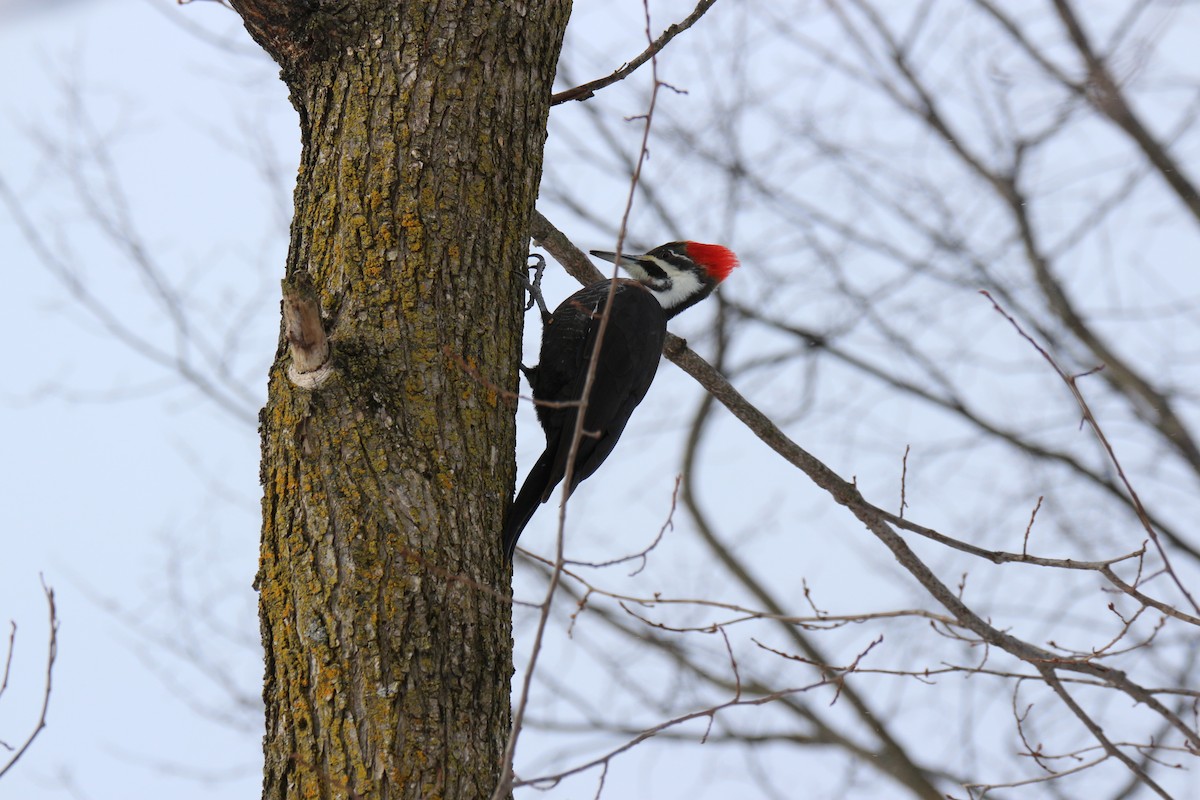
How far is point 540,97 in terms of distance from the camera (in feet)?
7.90

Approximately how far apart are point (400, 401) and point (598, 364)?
1.35m

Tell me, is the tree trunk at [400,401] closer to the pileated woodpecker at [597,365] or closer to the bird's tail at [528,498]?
the bird's tail at [528,498]

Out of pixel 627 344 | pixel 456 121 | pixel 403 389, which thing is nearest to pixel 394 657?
pixel 403 389

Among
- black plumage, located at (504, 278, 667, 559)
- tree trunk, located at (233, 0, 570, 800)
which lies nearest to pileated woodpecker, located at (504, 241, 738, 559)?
black plumage, located at (504, 278, 667, 559)

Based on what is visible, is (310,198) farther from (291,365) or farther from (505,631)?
(505,631)

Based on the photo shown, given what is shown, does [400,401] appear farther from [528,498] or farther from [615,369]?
[615,369]

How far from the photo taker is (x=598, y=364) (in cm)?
329

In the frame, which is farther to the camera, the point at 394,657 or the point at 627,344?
the point at 627,344

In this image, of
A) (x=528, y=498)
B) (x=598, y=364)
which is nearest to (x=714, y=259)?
(x=598, y=364)

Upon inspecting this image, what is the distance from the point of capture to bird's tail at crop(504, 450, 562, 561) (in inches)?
84.6

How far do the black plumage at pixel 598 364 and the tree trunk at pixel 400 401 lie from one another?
80 centimetres

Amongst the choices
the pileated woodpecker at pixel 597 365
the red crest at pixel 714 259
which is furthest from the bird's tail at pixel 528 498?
the red crest at pixel 714 259

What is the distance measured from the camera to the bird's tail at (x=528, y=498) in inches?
84.6

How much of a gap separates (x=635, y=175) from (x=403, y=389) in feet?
2.30
